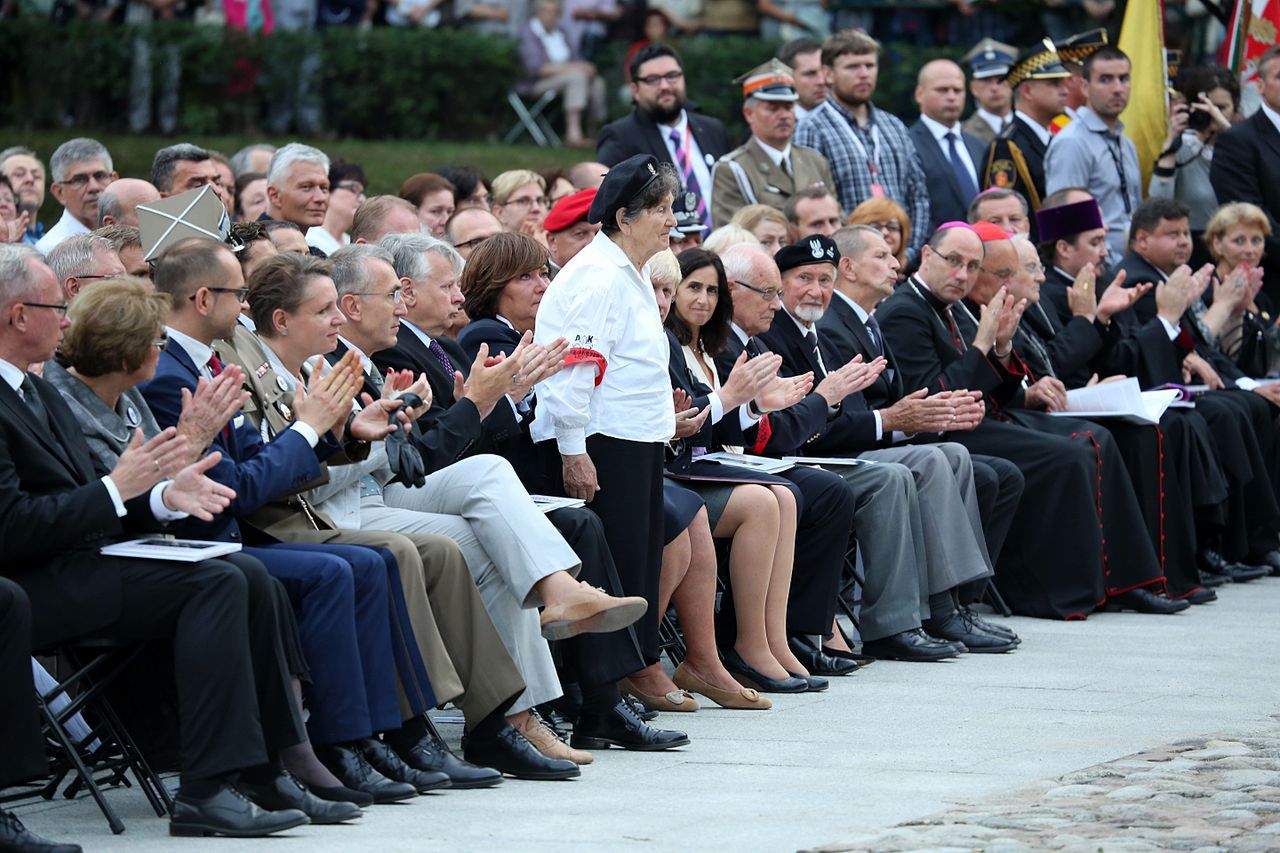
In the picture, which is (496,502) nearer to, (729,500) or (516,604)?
(516,604)

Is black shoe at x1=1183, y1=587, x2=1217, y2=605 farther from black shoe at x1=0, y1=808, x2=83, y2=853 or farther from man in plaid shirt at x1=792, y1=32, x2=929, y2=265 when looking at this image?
black shoe at x1=0, y1=808, x2=83, y2=853

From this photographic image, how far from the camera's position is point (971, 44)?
A: 2014 cm

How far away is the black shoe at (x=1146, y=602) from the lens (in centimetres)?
1180

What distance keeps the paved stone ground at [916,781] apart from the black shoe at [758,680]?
18cm

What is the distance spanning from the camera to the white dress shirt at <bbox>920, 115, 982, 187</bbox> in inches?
572

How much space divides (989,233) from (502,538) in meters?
5.07

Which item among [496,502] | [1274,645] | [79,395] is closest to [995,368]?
[1274,645]

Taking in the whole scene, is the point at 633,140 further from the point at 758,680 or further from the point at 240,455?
the point at 240,455

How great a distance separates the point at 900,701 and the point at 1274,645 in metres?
2.59

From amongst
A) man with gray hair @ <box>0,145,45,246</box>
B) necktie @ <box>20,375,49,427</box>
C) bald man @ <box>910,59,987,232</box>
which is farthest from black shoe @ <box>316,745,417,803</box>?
bald man @ <box>910,59,987,232</box>

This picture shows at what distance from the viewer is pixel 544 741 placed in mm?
7582

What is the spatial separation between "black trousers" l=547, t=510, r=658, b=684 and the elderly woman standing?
208 mm

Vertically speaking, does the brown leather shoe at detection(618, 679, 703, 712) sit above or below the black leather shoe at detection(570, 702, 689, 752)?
below

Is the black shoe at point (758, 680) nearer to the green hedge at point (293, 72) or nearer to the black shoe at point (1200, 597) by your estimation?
the black shoe at point (1200, 597)
